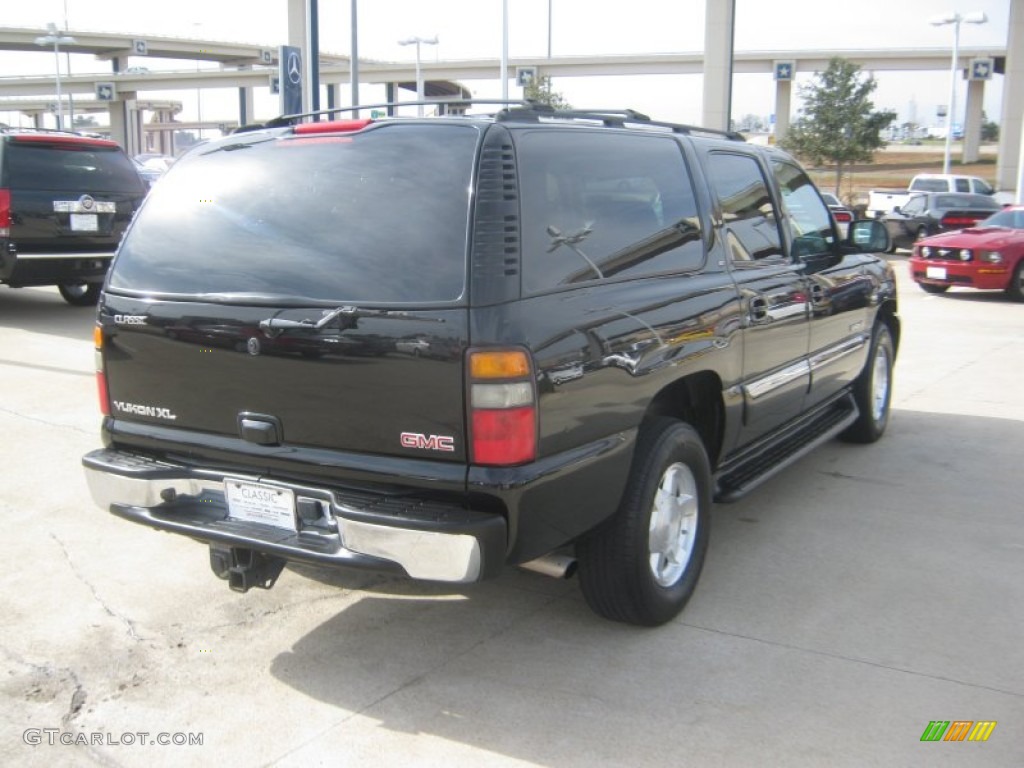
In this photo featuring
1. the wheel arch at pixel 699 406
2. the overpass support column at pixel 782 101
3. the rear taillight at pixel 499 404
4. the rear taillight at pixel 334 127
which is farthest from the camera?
the overpass support column at pixel 782 101

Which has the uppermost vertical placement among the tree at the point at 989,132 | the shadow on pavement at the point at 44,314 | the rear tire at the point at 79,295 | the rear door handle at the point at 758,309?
the tree at the point at 989,132

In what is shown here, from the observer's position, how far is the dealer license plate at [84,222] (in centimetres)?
1098

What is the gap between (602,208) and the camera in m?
3.70

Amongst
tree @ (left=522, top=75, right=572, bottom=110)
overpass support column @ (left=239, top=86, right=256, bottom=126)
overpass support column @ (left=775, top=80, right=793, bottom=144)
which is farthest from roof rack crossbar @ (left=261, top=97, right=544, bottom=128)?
overpass support column @ (left=239, top=86, right=256, bottom=126)

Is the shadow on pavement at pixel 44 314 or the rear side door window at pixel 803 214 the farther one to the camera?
the shadow on pavement at pixel 44 314

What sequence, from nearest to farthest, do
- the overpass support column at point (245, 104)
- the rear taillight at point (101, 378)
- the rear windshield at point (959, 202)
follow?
1. the rear taillight at point (101, 378)
2. the rear windshield at point (959, 202)
3. the overpass support column at point (245, 104)

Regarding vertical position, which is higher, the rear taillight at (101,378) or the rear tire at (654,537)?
the rear taillight at (101,378)

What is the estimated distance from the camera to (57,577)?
442cm

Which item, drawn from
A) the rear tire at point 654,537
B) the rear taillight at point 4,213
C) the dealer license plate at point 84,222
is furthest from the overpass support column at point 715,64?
the rear tire at point 654,537

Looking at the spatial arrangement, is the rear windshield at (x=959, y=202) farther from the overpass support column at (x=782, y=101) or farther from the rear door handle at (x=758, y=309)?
the overpass support column at (x=782, y=101)

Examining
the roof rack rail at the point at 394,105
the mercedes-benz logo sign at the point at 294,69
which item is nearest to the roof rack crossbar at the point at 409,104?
the roof rack rail at the point at 394,105

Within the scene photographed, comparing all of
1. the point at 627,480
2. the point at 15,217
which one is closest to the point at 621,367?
the point at 627,480

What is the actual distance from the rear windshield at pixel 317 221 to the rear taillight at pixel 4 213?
770cm

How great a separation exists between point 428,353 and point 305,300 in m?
0.49
